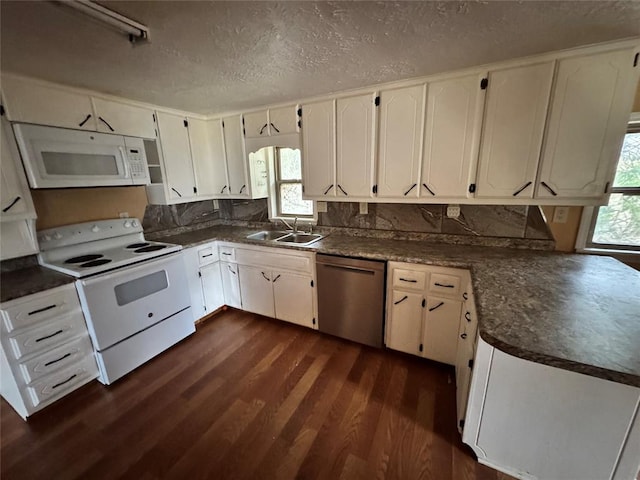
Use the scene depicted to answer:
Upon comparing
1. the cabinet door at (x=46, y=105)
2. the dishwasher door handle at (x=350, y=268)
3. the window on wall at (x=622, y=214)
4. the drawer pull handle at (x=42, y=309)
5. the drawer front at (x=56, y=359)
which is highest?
the cabinet door at (x=46, y=105)

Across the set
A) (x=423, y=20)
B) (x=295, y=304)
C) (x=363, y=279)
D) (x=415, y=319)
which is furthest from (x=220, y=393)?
(x=423, y=20)

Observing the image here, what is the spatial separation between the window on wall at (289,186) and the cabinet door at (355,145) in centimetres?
76

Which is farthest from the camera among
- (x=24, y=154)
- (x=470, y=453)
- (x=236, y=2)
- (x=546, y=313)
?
(x=24, y=154)

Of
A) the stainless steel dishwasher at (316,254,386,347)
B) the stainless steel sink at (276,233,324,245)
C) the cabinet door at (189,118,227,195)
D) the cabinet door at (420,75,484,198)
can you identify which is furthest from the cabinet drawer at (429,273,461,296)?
the cabinet door at (189,118,227,195)

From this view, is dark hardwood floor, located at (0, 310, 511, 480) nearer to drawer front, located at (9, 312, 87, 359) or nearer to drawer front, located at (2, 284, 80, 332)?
drawer front, located at (9, 312, 87, 359)

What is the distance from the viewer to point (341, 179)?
2395mm

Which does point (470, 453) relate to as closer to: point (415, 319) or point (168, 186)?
point (415, 319)

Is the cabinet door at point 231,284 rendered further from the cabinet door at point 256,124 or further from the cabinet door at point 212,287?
the cabinet door at point 256,124

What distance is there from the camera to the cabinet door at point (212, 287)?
281 centimetres

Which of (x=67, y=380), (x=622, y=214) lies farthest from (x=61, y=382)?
(x=622, y=214)

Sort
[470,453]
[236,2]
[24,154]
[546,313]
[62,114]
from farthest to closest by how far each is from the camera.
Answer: [62,114], [24,154], [470,453], [546,313], [236,2]

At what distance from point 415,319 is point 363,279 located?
514 millimetres

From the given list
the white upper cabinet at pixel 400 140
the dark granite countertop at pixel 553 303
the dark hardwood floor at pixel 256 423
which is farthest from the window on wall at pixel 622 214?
the dark hardwood floor at pixel 256 423

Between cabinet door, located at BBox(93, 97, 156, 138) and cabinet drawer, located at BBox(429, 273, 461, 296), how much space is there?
2.81 m
